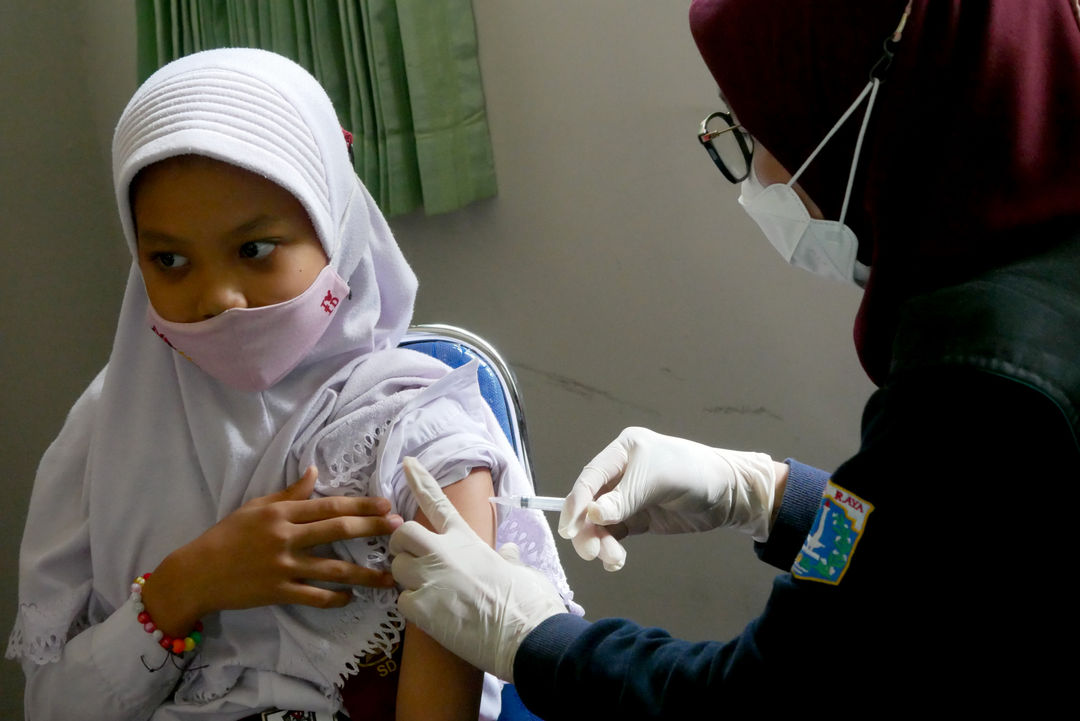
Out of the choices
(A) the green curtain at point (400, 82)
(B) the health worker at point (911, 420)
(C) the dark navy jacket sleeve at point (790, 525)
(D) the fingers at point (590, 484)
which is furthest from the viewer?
(A) the green curtain at point (400, 82)

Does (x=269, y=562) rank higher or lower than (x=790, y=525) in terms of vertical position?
higher

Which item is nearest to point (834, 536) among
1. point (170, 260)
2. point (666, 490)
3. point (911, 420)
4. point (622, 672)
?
point (911, 420)

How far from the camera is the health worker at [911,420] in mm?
864

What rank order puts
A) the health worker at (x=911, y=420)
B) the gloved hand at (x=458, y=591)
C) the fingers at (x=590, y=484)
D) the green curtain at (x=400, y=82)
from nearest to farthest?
the health worker at (x=911, y=420)
the gloved hand at (x=458, y=591)
the fingers at (x=590, y=484)
the green curtain at (x=400, y=82)

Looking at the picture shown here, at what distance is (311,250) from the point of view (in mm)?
1216

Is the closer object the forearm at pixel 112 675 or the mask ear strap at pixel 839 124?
the mask ear strap at pixel 839 124

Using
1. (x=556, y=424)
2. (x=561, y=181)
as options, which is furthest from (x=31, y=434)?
(x=561, y=181)

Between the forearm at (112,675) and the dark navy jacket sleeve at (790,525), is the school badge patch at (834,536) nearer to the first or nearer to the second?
the dark navy jacket sleeve at (790,525)

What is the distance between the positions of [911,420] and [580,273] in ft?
4.83

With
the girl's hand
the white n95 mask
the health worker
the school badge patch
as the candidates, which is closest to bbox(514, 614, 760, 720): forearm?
the health worker

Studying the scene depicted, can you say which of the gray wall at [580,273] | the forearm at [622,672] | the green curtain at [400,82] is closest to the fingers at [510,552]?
the forearm at [622,672]

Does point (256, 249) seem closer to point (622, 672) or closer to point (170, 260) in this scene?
point (170, 260)

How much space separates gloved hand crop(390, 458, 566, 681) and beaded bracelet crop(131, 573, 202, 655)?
0.25 m

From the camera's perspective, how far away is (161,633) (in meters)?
1.17
